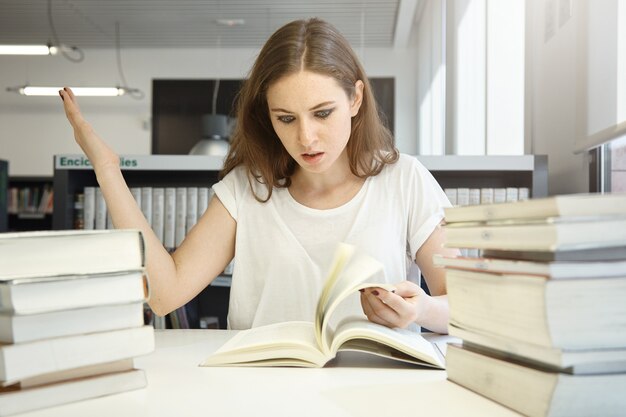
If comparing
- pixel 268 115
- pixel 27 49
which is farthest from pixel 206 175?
pixel 27 49

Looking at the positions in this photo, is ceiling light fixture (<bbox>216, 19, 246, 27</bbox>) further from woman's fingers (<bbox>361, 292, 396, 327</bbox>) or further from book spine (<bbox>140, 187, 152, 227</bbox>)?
woman's fingers (<bbox>361, 292, 396, 327</bbox>)

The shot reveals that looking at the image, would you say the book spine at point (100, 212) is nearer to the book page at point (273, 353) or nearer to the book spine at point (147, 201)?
the book spine at point (147, 201)

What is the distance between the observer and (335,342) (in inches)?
32.4

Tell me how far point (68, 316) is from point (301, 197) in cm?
89

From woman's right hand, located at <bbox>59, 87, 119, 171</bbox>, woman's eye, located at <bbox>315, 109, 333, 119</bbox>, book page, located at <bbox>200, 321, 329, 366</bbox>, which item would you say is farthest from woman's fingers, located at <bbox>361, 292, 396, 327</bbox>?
woman's right hand, located at <bbox>59, 87, 119, 171</bbox>

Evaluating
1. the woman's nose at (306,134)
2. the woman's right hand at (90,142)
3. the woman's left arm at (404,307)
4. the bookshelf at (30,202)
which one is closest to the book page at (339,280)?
the woman's left arm at (404,307)

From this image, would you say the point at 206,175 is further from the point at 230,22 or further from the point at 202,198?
the point at 230,22

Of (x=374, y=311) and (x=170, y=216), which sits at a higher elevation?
(x=170, y=216)

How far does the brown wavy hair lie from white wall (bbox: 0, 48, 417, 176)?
623 cm

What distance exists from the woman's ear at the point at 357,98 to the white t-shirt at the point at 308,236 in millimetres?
164

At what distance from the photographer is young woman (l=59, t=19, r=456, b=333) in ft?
4.31

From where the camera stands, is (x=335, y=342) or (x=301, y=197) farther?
(x=301, y=197)

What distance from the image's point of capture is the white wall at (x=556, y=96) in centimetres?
195

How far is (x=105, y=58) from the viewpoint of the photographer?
7.89 metres
